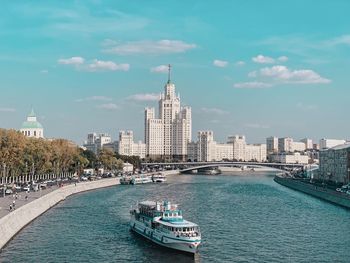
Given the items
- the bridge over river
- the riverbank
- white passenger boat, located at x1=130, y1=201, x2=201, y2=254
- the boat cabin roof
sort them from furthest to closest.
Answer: the bridge over river → the riverbank → the boat cabin roof → white passenger boat, located at x1=130, y1=201, x2=201, y2=254

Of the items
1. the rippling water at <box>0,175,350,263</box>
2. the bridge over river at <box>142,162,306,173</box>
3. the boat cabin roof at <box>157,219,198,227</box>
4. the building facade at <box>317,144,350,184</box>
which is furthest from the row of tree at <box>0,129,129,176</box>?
the bridge over river at <box>142,162,306,173</box>

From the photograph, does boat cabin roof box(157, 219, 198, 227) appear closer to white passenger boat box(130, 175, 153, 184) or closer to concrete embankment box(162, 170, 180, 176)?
white passenger boat box(130, 175, 153, 184)

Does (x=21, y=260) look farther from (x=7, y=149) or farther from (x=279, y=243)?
(x=7, y=149)

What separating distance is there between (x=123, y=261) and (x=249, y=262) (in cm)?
774

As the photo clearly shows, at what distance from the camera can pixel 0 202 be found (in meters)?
51.7

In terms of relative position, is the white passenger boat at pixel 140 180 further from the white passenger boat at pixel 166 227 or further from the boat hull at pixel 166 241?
the boat hull at pixel 166 241

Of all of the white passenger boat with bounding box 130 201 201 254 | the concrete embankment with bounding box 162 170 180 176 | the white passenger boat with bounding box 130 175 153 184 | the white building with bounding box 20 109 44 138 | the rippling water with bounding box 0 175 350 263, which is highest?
the white building with bounding box 20 109 44 138

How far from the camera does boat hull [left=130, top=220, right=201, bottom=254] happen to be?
1436 inches

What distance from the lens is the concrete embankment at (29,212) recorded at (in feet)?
127

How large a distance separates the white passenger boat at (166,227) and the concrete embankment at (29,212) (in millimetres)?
8929

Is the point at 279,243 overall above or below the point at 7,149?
below

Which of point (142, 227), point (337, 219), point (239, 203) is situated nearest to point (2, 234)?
point (142, 227)

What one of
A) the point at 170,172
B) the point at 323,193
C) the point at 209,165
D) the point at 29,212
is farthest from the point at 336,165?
the point at 209,165

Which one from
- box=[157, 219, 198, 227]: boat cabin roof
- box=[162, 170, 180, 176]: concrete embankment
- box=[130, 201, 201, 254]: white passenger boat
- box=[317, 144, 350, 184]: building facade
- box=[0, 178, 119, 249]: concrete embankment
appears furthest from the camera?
box=[162, 170, 180, 176]: concrete embankment
